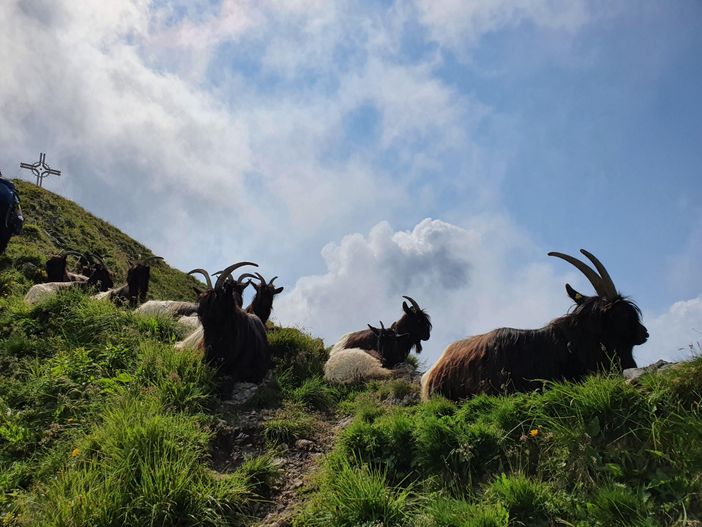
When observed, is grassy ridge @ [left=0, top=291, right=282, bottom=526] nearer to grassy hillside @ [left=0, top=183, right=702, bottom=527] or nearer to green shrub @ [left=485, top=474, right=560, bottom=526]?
grassy hillside @ [left=0, top=183, right=702, bottom=527]

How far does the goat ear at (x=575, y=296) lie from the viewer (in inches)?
285

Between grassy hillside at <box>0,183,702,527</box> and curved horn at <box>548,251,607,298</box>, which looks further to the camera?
curved horn at <box>548,251,607,298</box>

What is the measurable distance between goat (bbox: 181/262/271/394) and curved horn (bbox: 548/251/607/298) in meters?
4.94

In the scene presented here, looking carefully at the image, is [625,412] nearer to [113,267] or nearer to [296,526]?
[296,526]

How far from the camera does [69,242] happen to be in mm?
29750

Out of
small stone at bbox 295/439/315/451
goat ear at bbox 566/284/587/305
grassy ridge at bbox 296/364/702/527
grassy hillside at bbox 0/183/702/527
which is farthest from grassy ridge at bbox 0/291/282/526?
goat ear at bbox 566/284/587/305

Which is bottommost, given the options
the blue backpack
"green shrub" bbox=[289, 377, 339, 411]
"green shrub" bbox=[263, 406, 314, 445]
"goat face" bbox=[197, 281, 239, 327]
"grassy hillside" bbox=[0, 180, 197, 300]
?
"green shrub" bbox=[263, 406, 314, 445]

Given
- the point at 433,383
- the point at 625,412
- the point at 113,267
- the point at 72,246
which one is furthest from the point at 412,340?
the point at 72,246

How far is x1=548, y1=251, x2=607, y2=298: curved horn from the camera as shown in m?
7.16

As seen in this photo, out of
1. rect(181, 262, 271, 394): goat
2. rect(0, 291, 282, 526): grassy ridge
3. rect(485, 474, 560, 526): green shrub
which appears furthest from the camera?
rect(181, 262, 271, 394): goat

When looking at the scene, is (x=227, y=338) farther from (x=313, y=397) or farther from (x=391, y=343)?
(x=391, y=343)

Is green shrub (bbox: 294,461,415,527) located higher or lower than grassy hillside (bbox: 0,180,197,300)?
lower

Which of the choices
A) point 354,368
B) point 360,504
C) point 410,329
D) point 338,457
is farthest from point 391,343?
point 360,504

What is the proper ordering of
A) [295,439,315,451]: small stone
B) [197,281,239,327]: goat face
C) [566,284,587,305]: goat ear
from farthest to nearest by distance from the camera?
1. [197,281,239,327]: goat face
2. [566,284,587,305]: goat ear
3. [295,439,315,451]: small stone
